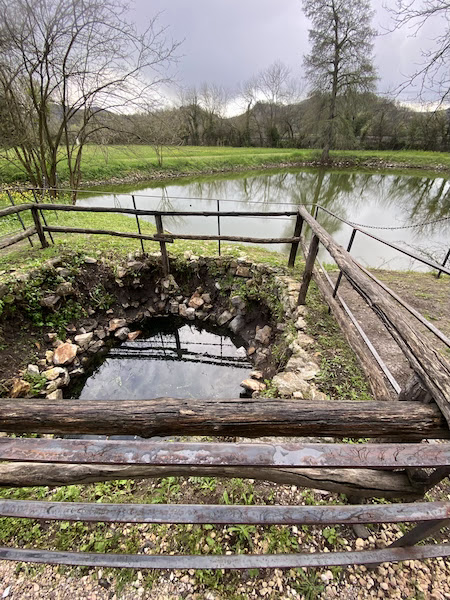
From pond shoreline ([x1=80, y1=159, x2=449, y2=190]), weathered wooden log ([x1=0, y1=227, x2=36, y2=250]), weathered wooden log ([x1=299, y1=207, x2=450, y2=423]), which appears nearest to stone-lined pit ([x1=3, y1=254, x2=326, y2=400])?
weathered wooden log ([x1=0, y1=227, x2=36, y2=250])

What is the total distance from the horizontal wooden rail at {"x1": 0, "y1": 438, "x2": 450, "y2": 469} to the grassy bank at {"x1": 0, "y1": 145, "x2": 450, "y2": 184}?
46.9ft

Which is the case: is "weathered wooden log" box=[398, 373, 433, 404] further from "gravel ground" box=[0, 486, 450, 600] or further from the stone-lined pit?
the stone-lined pit

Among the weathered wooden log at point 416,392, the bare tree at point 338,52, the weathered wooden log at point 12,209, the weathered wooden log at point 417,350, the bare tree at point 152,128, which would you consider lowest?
the weathered wooden log at point 416,392

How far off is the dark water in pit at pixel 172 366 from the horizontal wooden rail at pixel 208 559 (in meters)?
2.28

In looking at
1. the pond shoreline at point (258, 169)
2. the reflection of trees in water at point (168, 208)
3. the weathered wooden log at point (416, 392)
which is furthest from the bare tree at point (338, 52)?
the weathered wooden log at point (416, 392)

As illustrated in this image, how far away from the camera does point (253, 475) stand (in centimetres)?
162

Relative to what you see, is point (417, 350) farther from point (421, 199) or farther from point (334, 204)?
point (421, 199)

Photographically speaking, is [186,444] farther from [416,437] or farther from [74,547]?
[74,547]

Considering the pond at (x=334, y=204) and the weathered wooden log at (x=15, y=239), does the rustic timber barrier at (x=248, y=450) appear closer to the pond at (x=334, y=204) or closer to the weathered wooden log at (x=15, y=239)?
the weathered wooden log at (x=15, y=239)

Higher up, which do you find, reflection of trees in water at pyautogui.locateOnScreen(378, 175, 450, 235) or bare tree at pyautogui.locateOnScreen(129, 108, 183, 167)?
bare tree at pyautogui.locateOnScreen(129, 108, 183, 167)

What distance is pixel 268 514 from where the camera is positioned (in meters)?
1.22

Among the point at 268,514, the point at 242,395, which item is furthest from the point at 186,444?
the point at 242,395

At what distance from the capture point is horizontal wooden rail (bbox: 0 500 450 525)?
3.92 ft

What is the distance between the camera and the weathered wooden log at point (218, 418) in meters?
1.24
